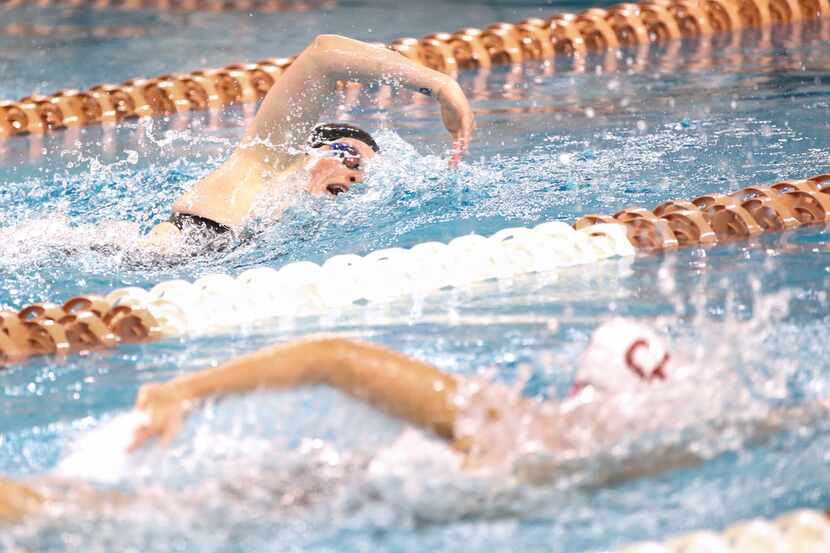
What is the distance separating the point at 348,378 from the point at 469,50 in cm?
476

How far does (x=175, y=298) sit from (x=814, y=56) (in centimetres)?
415

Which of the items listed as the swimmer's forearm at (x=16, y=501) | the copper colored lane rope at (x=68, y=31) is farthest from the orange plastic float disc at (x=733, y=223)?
the copper colored lane rope at (x=68, y=31)

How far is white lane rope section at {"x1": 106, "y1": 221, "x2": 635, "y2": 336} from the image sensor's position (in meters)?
3.14

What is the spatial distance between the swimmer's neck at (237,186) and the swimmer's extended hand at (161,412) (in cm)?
160

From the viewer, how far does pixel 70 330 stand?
301 cm

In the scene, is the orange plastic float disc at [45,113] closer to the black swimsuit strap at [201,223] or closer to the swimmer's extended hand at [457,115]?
the black swimsuit strap at [201,223]

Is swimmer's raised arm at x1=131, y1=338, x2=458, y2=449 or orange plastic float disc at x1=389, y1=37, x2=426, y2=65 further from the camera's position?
orange plastic float disc at x1=389, y1=37, x2=426, y2=65

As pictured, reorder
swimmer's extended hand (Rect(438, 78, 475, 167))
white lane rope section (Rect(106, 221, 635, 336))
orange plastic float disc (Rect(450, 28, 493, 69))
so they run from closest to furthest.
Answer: white lane rope section (Rect(106, 221, 635, 336)) → swimmer's extended hand (Rect(438, 78, 475, 167)) → orange plastic float disc (Rect(450, 28, 493, 69))

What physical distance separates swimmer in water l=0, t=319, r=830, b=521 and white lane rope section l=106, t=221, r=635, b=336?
1.05 m

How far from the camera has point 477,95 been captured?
587cm

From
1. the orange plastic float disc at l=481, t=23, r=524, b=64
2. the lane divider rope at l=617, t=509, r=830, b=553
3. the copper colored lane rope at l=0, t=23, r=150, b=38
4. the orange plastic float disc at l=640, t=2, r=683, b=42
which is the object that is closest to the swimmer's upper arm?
the lane divider rope at l=617, t=509, r=830, b=553

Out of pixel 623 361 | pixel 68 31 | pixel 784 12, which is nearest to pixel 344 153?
pixel 623 361

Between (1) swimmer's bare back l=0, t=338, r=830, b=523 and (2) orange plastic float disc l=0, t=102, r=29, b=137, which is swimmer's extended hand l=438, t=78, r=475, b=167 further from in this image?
(2) orange plastic float disc l=0, t=102, r=29, b=137

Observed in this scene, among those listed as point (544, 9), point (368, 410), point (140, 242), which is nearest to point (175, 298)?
point (140, 242)
